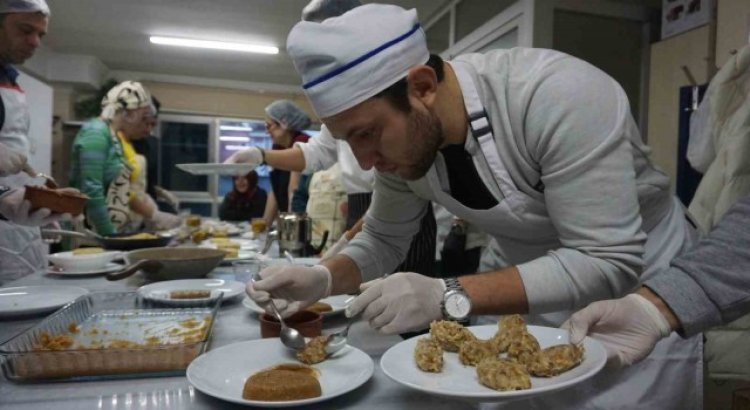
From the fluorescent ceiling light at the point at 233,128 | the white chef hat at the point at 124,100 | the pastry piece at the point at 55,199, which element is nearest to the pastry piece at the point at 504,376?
the pastry piece at the point at 55,199

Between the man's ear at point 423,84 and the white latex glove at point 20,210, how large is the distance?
1359 millimetres

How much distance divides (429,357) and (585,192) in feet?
1.38

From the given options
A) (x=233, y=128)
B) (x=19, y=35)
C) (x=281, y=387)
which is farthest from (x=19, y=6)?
(x=233, y=128)

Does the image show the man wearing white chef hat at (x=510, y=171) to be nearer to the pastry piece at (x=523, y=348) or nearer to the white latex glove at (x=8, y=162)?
the pastry piece at (x=523, y=348)

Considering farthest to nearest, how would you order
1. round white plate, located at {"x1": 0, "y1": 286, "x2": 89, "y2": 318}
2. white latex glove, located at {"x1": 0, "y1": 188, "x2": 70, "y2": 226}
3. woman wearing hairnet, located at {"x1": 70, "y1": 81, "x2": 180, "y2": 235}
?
woman wearing hairnet, located at {"x1": 70, "y1": 81, "x2": 180, "y2": 235} < white latex glove, located at {"x1": 0, "y1": 188, "x2": 70, "y2": 226} < round white plate, located at {"x1": 0, "y1": 286, "x2": 89, "y2": 318}

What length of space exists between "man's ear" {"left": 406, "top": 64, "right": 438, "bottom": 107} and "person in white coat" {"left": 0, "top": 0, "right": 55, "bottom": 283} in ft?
Answer: 5.64

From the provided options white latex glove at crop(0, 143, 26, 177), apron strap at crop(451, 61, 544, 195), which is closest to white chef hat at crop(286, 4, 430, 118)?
apron strap at crop(451, 61, 544, 195)

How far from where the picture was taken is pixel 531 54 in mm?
1090

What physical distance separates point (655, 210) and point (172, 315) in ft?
3.50

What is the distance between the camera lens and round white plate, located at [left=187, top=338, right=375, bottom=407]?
0.72 m

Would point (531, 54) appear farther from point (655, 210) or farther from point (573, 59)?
point (655, 210)

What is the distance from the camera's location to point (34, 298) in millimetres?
1271

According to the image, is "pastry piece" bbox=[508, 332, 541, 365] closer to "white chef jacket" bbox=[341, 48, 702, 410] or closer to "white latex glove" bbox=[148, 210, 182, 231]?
"white chef jacket" bbox=[341, 48, 702, 410]

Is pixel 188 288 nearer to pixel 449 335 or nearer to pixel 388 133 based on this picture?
pixel 388 133
